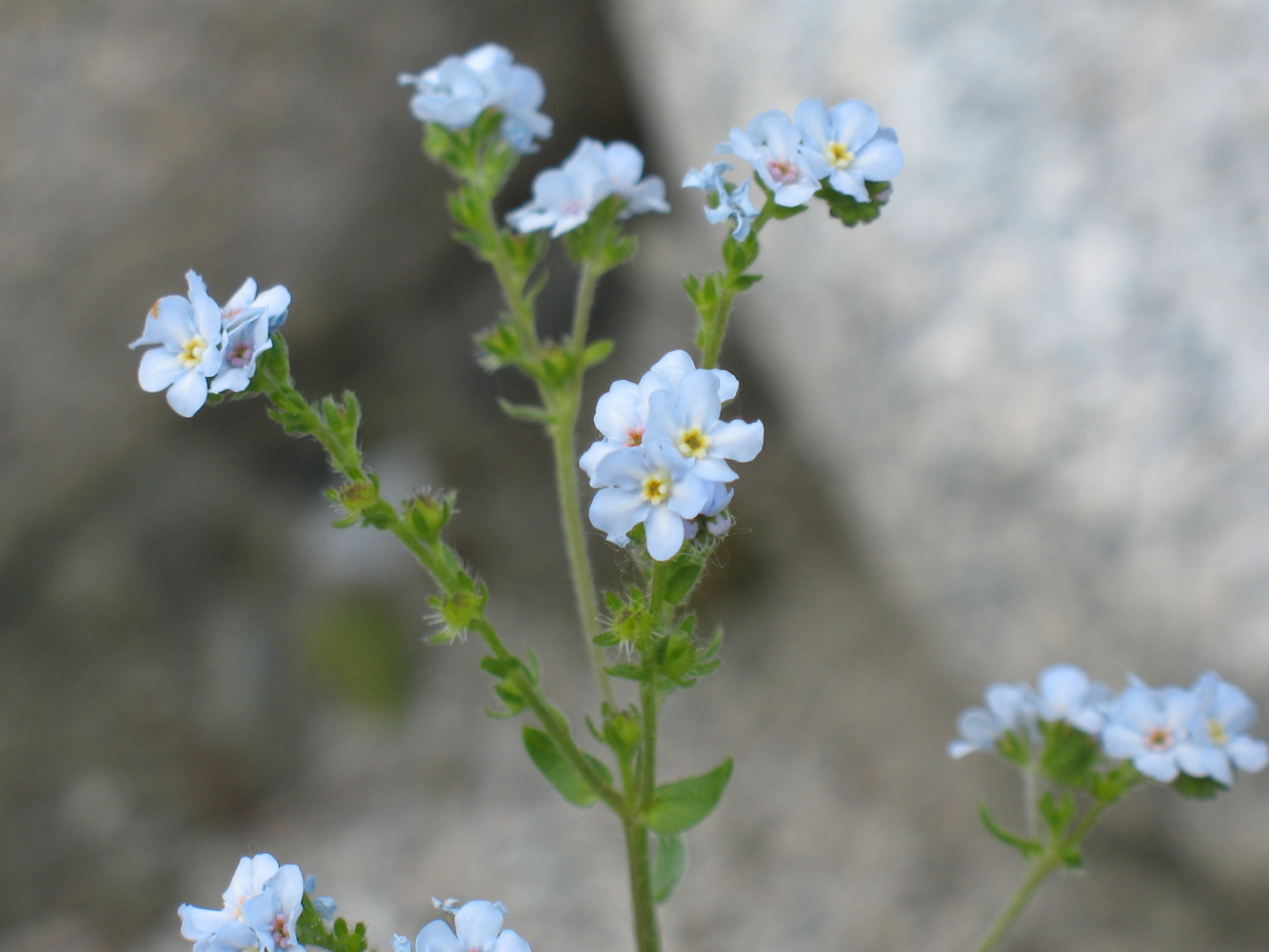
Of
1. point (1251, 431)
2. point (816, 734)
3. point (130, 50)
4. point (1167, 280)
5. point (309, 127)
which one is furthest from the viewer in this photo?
point (816, 734)

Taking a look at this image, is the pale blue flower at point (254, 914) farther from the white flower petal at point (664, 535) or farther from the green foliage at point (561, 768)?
the white flower petal at point (664, 535)

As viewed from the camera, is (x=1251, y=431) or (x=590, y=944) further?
(x=590, y=944)

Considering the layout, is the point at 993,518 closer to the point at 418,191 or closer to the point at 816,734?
the point at 816,734

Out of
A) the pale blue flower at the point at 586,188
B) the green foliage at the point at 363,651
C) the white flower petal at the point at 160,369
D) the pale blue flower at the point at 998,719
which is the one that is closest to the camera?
the white flower petal at the point at 160,369

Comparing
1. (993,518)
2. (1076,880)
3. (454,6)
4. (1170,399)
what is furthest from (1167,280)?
(454,6)

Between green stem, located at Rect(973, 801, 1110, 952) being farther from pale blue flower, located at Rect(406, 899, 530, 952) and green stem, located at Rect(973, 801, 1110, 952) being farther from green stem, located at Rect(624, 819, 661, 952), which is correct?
pale blue flower, located at Rect(406, 899, 530, 952)

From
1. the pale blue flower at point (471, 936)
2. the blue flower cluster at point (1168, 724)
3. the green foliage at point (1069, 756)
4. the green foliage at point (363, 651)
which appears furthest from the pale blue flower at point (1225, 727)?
the green foliage at point (363, 651)

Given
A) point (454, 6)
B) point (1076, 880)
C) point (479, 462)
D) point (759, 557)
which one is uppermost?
point (454, 6)

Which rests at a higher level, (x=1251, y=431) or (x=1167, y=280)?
(x=1167, y=280)
